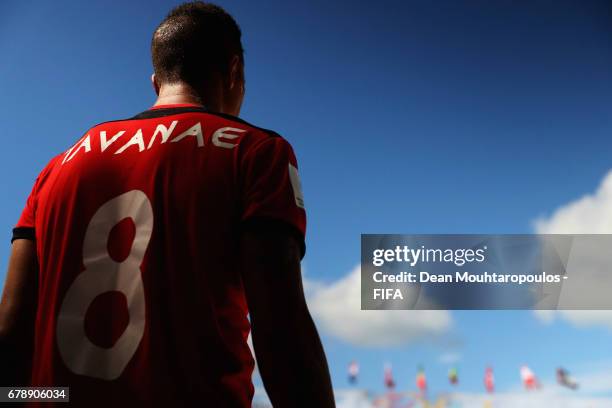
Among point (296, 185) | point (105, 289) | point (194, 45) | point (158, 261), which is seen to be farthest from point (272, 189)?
point (194, 45)

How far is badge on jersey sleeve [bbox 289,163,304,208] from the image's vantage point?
1003mm

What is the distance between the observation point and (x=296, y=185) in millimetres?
1025

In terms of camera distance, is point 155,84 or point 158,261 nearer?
point 158,261

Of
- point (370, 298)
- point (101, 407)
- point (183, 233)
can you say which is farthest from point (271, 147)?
point (370, 298)

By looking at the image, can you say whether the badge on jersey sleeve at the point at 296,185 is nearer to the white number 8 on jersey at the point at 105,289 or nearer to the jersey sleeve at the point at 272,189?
the jersey sleeve at the point at 272,189

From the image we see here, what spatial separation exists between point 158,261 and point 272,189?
0.78 ft

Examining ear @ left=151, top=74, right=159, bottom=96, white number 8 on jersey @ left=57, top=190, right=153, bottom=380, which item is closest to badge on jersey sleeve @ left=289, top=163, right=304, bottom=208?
white number 8 on jersey @ left=57, top=190, right=153, bottom=380

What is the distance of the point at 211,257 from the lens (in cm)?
95

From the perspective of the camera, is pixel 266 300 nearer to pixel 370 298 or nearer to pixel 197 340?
pixel 197 340

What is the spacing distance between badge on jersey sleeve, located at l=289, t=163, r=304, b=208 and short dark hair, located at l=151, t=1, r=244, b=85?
340 mm

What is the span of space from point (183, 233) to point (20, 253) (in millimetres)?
407

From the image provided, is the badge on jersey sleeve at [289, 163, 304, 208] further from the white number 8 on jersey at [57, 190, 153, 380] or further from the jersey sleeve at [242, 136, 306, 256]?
the white number 8 on jersey at [57, 190, 153, 380]

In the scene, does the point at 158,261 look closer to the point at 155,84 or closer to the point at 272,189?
the point at 272,189

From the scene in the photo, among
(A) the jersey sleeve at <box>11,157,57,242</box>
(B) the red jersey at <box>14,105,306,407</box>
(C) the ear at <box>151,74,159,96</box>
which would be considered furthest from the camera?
(C) the ear at <box>151,74,159,96</box>
